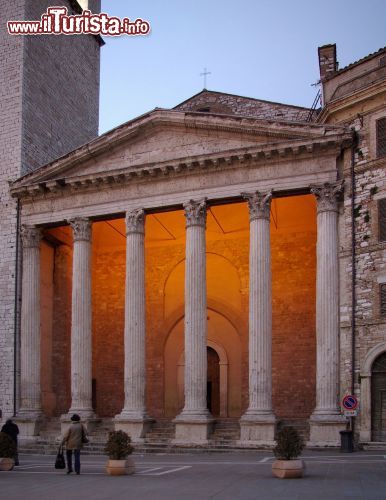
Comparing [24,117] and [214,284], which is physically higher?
[24,117]

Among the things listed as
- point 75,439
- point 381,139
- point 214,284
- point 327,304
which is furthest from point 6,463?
point 214,284

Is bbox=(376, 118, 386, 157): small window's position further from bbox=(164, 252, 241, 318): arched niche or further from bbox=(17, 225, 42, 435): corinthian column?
bbox=(17, 225, 42, 435): corinthian column

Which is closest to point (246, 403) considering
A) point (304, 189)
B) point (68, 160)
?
point (304, 189)

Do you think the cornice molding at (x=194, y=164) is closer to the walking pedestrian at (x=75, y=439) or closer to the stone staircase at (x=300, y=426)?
the stone staircase at (x=300, y=426)

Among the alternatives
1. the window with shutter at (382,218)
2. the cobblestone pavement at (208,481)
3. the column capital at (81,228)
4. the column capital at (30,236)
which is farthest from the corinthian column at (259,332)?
the column capital at (30,236)

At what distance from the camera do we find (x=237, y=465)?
58.6 ft

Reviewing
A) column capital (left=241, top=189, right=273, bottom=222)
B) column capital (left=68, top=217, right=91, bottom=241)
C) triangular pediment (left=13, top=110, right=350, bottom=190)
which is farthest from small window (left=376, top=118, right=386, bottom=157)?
column capital (left=68, top=217, right=91, bottom=241)

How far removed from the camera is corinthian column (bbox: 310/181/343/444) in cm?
2186

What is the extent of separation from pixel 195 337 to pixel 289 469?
10134 mm

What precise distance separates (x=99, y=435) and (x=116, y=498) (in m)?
13.8

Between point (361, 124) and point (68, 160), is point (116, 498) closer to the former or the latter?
point (361, 124)

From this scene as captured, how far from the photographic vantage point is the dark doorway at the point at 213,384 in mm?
30459

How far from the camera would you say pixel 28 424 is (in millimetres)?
26453

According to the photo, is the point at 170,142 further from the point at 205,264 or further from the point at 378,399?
the point at 378,399
